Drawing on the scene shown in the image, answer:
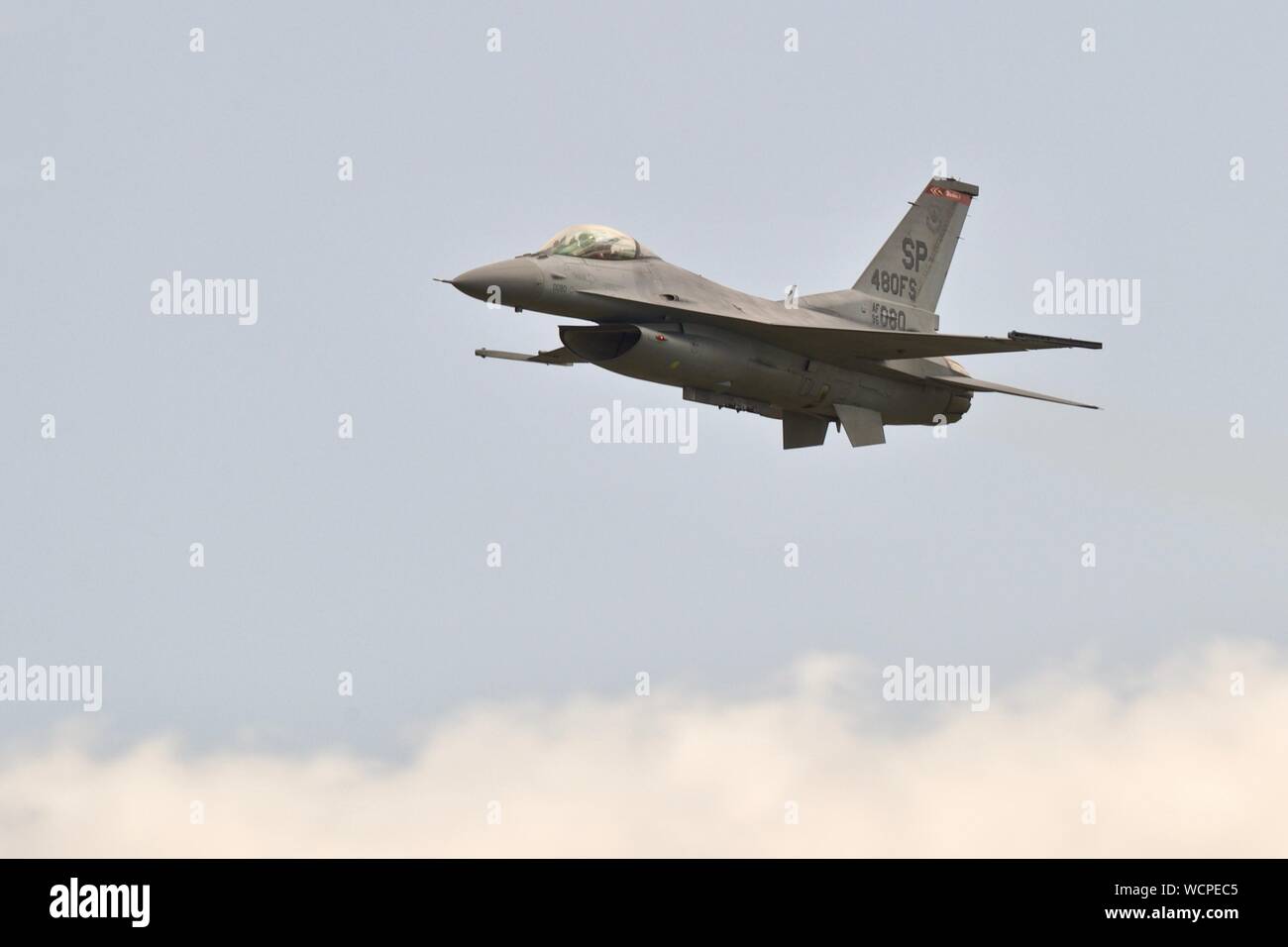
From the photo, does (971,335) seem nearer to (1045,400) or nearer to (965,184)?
(1045,400)

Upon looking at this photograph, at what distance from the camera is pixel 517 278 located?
1687 inches

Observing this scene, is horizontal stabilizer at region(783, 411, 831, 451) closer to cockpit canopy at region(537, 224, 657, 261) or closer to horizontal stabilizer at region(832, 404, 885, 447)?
horizontal stabilizer at region(832, 404, 885, 447)

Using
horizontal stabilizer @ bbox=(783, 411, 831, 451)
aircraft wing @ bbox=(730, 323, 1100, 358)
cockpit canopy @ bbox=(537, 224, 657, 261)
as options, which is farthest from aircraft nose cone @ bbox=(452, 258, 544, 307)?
horizontal stabilizer @ bbox=(783, 411, 831, 451)

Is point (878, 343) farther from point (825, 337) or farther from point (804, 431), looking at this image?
point (804, 431)

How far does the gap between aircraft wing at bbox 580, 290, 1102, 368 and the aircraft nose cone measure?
1136 millimetres

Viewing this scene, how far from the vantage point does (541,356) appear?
48.1 metres

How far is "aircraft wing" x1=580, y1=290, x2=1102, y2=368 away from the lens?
144 ft

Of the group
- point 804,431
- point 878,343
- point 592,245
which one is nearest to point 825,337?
point 878,343

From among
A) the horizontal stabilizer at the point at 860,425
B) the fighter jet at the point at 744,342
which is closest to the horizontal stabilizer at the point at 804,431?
the fighter jet at the point at 744,342

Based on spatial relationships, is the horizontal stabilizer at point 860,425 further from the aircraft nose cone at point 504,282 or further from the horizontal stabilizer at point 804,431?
the aircraft nose cone at point 504,282

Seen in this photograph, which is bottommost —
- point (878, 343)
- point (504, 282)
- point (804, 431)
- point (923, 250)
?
point (804, 431)

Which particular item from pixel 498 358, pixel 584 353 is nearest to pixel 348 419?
pixel 498 358

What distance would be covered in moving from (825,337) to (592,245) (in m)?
5.07

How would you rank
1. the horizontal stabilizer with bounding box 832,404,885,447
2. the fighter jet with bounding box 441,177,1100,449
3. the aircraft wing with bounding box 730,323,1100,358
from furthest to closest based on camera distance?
the horizontal stabilizer with bounding box 832,404,885,447 → the aircraft wing with bounding box 730,323,1100,358 → the fighter jet with bounding box 441,177,1100,449
